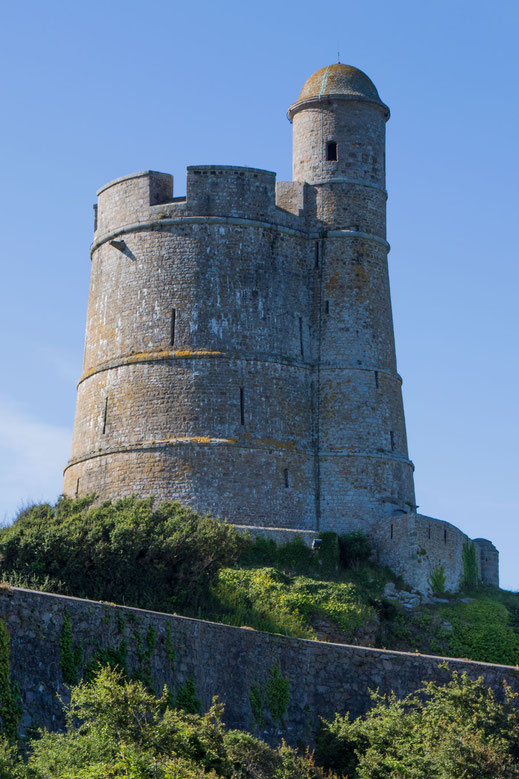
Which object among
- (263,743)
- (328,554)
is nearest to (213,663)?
(263,743)

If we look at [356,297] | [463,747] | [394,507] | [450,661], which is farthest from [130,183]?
[463,747]

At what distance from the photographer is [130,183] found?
3909 centimetres

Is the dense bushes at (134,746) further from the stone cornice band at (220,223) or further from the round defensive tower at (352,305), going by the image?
the stone cornice band at (220,223)

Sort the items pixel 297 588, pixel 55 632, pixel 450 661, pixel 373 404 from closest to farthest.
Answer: pixel 55 632 → pixel 450 661 → pixel 297 588 → pixel 373 404

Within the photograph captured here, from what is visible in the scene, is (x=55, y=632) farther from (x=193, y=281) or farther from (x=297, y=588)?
(x=193, y=281)

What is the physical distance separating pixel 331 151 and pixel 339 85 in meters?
1.91

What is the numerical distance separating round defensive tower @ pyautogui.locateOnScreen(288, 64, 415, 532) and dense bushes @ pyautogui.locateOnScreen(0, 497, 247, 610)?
21.4 feet

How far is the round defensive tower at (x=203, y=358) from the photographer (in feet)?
119

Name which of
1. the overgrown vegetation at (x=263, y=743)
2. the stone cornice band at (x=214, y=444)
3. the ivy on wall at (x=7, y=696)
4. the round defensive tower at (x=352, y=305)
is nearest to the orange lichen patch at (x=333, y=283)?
the round defensive tower at (x=352, y=305)

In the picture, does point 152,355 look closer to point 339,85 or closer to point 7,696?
point 339,85

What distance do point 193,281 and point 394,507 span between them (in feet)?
25.8

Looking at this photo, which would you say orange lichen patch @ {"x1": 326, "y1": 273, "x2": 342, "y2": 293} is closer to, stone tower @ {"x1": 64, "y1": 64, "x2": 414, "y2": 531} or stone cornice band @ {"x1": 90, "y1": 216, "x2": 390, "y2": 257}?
stone tower @ {"x1": 64, "y1": 64, "x2": 414, "y2": 531}

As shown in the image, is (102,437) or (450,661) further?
(102,437)

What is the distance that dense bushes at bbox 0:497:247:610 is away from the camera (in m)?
28.3
